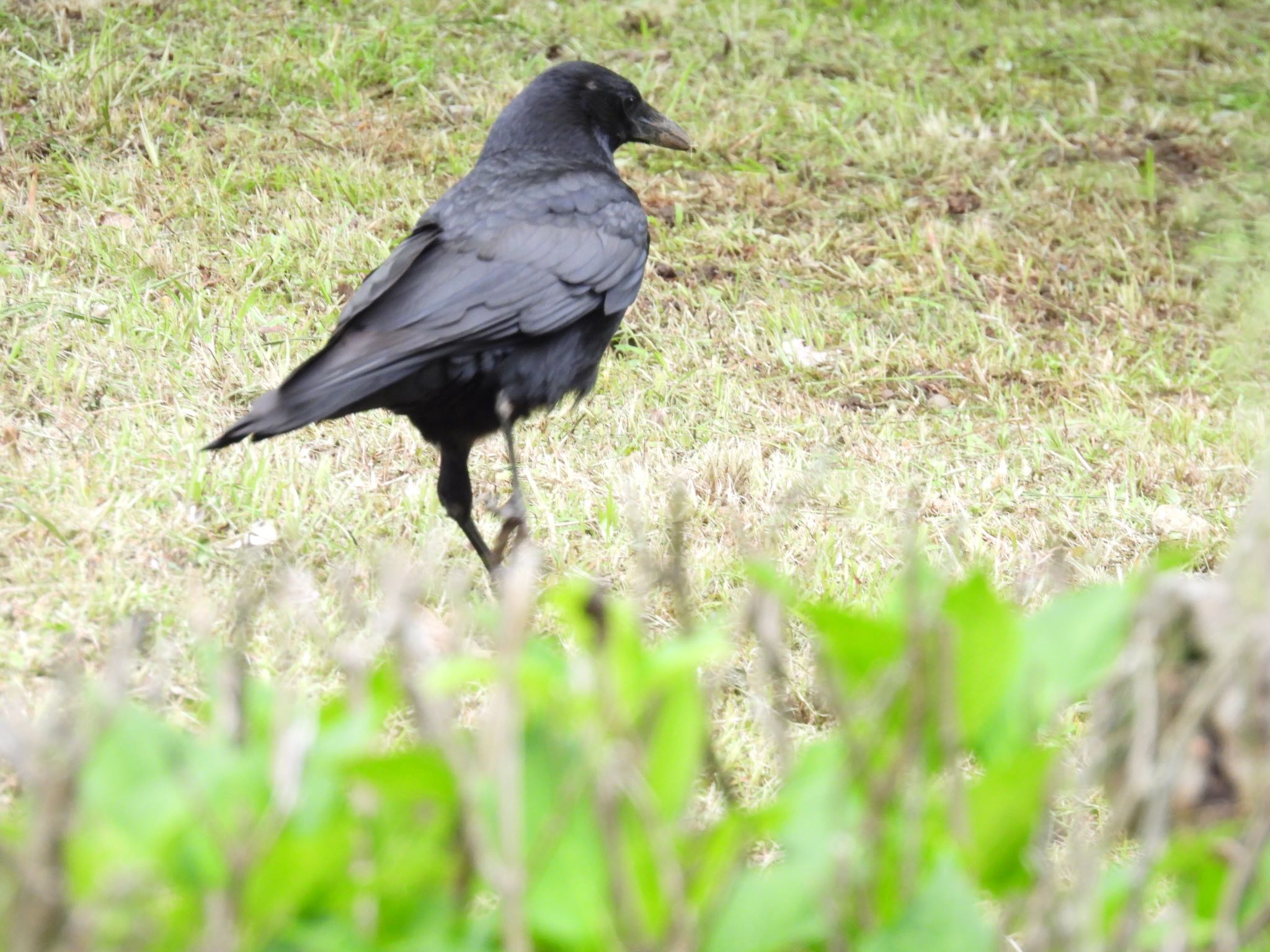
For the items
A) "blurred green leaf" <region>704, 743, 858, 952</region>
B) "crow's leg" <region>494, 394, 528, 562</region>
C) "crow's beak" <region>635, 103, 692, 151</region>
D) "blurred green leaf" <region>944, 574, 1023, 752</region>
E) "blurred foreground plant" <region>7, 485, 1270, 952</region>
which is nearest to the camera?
"blurred foreground plant" <region>7, 485, 1270, 952</region>

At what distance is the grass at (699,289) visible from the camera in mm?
4078

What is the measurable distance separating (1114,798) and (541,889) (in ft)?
2.12

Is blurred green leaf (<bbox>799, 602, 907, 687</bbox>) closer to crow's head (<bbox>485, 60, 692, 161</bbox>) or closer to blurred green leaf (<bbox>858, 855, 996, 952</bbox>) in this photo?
blurred green leaf (<bbox>858, 855, 996, 952</bbox>)

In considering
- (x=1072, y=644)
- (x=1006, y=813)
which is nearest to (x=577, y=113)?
(x=1072, y=644)

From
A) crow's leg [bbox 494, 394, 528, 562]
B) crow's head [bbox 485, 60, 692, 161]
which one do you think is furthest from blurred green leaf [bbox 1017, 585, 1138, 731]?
crow's head [bbox 485, 60, 692, 161]

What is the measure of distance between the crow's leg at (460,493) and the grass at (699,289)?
0.30 feet

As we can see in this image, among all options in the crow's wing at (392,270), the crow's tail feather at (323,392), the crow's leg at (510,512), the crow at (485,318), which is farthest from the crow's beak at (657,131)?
the crow's tail feather at (323,392)

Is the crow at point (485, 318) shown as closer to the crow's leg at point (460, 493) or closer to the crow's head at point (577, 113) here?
the crow's leg at point (460, 493)

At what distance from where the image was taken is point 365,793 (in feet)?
3.90

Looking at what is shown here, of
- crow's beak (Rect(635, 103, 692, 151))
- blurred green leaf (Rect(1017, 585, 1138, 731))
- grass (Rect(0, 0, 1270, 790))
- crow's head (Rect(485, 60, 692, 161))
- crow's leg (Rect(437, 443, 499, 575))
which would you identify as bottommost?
grass (Rect(0, 0, 1270, 790))

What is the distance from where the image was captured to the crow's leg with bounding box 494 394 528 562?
13.2 feet

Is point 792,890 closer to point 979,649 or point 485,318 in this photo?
point 979,649

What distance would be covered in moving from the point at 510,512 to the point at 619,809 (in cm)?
293

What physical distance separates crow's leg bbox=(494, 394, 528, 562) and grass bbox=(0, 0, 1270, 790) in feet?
0.45
